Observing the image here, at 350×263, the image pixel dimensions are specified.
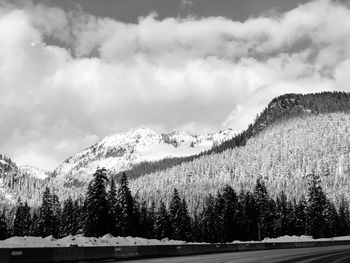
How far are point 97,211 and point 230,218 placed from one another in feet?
83.6

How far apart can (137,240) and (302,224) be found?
53.1 metres

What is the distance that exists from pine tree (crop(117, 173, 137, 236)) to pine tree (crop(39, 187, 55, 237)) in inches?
632

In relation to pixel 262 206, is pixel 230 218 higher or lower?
lower

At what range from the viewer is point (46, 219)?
76125 millimetres

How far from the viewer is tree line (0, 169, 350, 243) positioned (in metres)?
58.8

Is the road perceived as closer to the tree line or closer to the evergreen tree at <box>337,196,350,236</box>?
the tree line

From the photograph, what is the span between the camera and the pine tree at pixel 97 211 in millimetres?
57531

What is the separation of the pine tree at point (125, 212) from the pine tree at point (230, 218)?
15.8m

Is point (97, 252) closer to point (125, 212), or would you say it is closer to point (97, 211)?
point (97, 211)

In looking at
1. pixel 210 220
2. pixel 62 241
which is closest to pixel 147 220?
pixel 210 220

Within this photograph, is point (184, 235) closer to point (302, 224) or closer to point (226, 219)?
point (226, 219)

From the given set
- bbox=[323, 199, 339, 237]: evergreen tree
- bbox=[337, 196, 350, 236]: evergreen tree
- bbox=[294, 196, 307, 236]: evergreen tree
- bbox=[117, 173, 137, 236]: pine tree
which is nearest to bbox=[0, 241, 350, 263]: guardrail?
bbox=[117, 173, 137, 236]: pine tree

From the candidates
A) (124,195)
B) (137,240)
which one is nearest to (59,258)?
(137,240)

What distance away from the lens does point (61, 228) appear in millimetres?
89250
